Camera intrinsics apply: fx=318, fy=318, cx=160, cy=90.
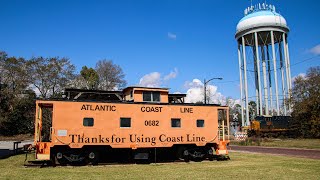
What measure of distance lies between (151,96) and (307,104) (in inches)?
1318

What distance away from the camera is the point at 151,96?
18.6m

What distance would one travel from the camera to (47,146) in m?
15.7

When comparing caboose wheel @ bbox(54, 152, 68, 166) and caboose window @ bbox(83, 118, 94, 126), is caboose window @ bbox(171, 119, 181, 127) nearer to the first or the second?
caboose window @ bbox(83, 118, 94, 126)

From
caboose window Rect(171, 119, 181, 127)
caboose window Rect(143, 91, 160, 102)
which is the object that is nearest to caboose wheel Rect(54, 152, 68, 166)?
caboose window Rect(143, 91, 160, 102)

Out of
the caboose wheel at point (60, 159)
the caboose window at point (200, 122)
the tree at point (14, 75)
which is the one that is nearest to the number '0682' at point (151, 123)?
the caboose window at point (200, 122)

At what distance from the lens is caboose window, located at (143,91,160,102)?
18533mm

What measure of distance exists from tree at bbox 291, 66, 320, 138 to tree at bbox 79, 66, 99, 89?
111 feet

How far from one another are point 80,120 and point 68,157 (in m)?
1.98

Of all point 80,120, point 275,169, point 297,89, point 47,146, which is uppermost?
point 297,89

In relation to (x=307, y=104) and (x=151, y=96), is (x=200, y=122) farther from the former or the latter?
(x=307, y=104)

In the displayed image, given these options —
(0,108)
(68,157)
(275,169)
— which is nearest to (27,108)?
(0,108)

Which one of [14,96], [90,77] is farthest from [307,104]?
[14,96]

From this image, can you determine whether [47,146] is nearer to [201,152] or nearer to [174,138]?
[174,138]

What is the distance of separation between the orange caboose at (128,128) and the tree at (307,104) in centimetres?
2938
